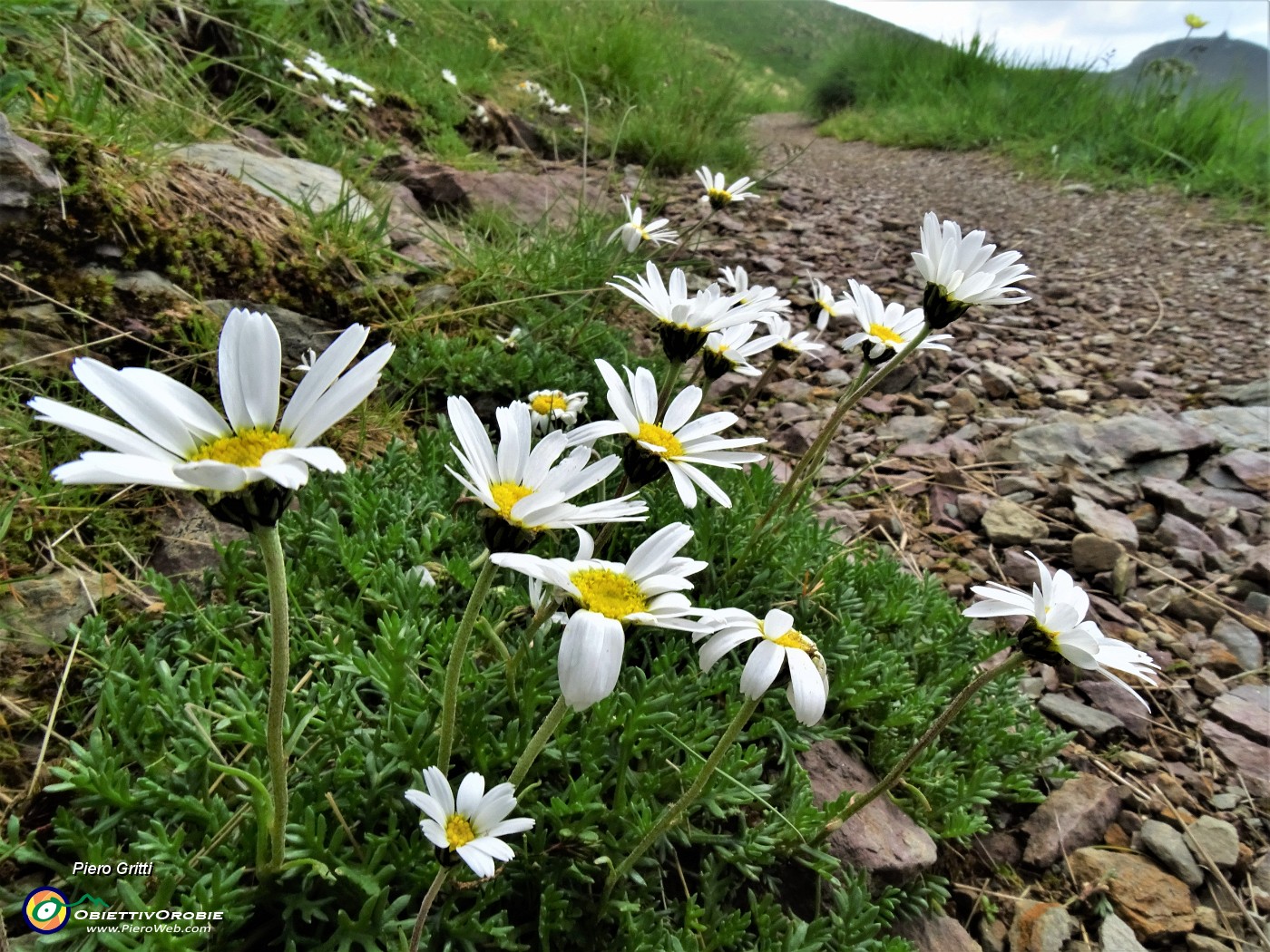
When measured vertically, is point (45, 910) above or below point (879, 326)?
below

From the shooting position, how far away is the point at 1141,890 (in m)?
1.79

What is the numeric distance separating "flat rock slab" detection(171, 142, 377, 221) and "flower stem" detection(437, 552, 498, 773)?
91.9 inches

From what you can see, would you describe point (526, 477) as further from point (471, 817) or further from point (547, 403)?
point (547, 403)

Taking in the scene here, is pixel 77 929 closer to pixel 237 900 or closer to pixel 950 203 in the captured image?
pixel 237 900

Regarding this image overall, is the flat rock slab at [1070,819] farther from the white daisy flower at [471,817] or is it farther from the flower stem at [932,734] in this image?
the white daisy flower at [471,817]

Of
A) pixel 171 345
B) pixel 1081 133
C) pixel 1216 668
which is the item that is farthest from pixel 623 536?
pixel 1081 133

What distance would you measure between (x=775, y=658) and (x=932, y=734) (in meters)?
0.43

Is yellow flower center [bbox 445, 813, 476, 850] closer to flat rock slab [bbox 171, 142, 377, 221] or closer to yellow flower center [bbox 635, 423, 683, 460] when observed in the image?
yellow flower center [bbox 635, 423, 683, 460]

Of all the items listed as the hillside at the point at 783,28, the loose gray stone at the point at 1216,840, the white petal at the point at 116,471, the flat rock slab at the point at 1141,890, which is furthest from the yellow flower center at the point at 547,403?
the hillside at the point at 783,28

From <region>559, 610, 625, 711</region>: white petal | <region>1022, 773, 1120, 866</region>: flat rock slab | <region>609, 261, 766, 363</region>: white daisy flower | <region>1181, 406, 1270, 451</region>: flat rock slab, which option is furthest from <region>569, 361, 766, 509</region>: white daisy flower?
<region>1181, 406, 1270, 451</region>: flat rock slab

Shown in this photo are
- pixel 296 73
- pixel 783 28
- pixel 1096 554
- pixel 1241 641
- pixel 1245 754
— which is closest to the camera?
pixel 1245 754

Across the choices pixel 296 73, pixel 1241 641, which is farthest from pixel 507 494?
pixel 296 73

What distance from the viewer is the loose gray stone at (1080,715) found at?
220cm

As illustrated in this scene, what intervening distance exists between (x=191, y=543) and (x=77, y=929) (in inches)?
38.5
